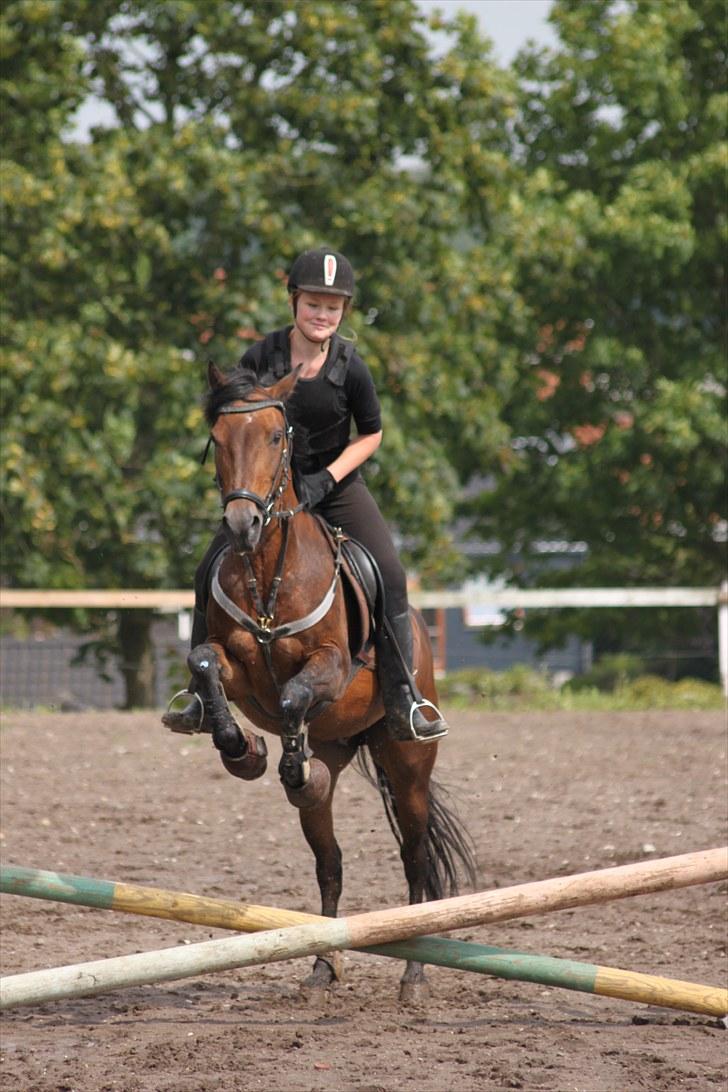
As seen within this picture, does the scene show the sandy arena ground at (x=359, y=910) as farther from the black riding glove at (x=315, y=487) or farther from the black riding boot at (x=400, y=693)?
the black riding glove at (x=315, y=487)

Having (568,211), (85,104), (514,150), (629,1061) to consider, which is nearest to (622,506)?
(568,211)

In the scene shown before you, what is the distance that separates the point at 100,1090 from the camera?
475 cm

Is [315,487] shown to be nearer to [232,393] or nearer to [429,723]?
[232,393]

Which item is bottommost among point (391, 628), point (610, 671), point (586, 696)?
point (610, 671)

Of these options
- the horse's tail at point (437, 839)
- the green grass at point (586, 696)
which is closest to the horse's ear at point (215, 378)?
the horse's tail at point (437, 839)

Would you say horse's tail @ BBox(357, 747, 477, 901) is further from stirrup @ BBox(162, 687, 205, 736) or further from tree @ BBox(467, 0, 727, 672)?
tree @ BBox(467, 0, 727, 672)

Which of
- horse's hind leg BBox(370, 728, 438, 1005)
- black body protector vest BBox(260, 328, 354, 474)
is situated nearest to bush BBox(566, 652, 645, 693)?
horse's hind leg BBox(370, 728, 438, 1005)

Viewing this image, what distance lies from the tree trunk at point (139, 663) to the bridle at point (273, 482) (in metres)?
11.1

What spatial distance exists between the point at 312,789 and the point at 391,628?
929 mm

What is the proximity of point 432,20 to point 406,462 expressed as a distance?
16.5 ft

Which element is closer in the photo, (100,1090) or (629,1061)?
(100,1090)

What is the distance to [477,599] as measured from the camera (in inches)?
625

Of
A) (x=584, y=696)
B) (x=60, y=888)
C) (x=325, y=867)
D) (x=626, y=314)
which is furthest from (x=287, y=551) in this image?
(x=626, y=314)

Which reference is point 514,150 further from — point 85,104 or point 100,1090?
point 100,1090
